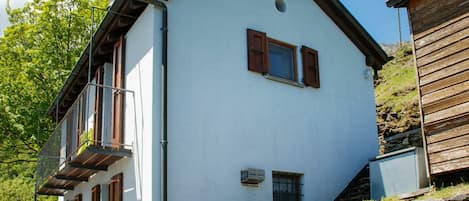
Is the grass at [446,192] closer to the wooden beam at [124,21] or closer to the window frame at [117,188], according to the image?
the window frame at [117,188]

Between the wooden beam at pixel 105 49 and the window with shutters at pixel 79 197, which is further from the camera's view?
the window with shutters at pixel 79 197

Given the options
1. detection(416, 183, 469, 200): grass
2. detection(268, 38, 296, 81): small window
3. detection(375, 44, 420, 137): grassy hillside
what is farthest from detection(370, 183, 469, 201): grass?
detection(375, 44, 420, 137): grassy hillside

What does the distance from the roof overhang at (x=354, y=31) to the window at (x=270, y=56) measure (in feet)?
6.62

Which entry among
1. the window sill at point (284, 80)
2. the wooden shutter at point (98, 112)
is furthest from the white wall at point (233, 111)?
the wooden shutter at point (98, 112)

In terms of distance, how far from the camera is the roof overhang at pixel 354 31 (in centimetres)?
1521


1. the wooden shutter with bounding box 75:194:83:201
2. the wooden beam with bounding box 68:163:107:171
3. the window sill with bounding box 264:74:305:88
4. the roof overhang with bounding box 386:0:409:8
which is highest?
the roof overhang with bounding box 386:0:409:8

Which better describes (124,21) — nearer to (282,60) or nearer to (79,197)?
(282,60)

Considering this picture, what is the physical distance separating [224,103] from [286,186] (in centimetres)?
253

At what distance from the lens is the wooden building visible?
9.56m

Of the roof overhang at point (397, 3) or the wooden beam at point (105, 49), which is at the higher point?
the wooden beam at point (105, 49)

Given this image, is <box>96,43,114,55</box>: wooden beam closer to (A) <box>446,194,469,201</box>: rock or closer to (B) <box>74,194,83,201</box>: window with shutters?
(B) <box>74,194,83,201</box>: window with shutters

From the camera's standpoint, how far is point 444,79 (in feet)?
32.6

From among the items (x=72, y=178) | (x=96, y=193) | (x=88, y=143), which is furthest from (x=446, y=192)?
(x=72, y=178)

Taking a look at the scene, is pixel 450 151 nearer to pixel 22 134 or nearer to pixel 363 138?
pixel 363 138
